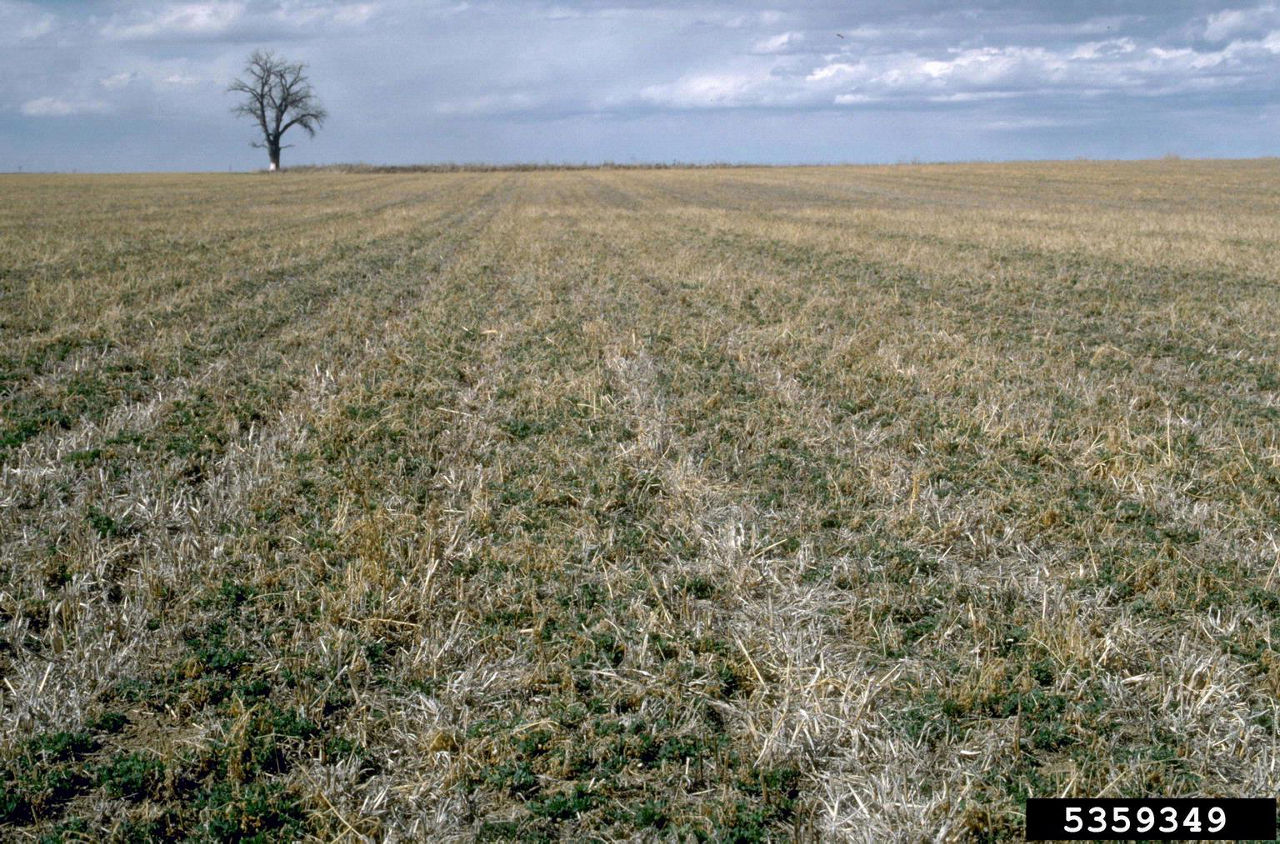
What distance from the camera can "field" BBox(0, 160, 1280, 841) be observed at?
3.30m

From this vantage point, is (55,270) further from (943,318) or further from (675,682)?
(675,682)

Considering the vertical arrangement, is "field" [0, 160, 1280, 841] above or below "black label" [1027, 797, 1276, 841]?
above

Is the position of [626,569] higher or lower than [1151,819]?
higher

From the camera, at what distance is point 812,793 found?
3234 mm

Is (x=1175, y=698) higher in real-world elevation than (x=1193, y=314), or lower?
lower

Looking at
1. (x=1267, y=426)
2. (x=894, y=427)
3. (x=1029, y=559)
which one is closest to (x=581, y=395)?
(x=894, y=427)

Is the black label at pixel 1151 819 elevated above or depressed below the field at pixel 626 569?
below

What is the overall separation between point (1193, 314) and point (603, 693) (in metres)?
10.9

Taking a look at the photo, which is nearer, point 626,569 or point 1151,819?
point 1151,819

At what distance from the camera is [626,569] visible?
487cm

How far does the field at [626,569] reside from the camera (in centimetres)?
330

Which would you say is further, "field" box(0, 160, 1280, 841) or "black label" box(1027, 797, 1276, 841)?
"field" box(0, 160, 1280, 841)

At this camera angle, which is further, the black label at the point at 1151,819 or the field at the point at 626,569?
the field at the point at 626,569

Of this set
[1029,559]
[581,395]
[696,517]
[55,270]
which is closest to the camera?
[1029,559]
